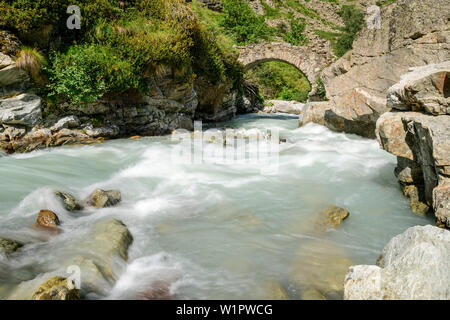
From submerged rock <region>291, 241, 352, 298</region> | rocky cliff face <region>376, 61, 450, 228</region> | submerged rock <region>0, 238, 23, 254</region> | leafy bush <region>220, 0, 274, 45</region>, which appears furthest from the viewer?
leafy bush <region>220, 0, 274, 45</region>

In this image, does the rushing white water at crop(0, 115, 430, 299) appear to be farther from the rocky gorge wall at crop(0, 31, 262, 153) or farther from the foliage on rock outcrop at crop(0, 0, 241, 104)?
the foliage on rock outcrop at crop(0, 0, 241, 104)

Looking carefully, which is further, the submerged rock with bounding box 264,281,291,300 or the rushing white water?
the rushing white water

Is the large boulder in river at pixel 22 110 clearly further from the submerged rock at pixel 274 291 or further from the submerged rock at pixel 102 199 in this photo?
the submerged rock at pixel 274 291

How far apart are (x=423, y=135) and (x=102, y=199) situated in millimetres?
5090

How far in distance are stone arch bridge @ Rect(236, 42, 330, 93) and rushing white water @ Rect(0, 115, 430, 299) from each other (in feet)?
46.1

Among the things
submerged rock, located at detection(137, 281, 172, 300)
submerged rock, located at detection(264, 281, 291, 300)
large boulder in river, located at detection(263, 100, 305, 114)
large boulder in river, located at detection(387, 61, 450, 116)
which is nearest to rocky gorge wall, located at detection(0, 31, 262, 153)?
submerged rock, located at detection(137, 281, 172, 300)

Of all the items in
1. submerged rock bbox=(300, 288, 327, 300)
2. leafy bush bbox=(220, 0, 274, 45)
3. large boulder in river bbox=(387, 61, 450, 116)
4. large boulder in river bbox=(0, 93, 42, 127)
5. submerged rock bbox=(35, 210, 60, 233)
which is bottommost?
submerged rock bbox=(300, 288, 327, 300)

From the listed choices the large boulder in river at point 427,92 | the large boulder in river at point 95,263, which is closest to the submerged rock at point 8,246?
the large boulder in river at point 95,263

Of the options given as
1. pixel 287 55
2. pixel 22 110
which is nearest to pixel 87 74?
pixel 22 110

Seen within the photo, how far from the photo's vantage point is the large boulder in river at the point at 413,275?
2.18 m

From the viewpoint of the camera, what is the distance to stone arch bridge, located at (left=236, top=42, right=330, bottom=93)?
20.9m

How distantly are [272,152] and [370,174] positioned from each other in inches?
124

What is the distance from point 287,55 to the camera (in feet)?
69.5

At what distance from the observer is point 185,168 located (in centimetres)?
727
